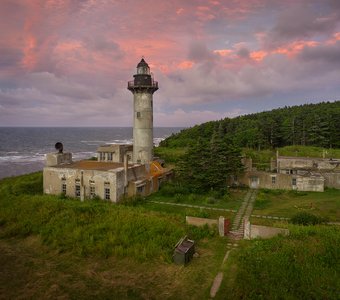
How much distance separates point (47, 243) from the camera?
60.7 feet

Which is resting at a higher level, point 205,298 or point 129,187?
point 129,187

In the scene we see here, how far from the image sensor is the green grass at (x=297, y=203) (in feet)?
73.5

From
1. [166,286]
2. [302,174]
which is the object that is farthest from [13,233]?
[302,174]

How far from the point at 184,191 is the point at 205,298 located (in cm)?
1668

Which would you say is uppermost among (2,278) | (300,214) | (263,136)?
(263,136)

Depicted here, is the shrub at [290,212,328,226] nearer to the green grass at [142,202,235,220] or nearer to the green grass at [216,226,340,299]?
the green grass at [216,226,340,299]

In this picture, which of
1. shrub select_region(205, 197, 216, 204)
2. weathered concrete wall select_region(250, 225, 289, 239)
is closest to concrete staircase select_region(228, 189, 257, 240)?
weathered concrete wall select_region(250, 225, 289, 239)

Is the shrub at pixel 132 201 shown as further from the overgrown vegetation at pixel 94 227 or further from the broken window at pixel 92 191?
the broken window at pixel 92 191

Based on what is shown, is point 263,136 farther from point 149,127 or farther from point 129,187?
point 129,187

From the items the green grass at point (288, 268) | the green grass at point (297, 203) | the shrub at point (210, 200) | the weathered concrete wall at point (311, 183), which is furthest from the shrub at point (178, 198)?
the weathered concrete wall at point (311, 183)

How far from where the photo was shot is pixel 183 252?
15.1 meters

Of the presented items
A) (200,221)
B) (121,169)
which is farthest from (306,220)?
(121,169)

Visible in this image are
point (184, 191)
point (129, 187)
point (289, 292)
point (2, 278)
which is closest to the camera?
point (289, 292)

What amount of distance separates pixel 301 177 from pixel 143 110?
1786 centimetres
